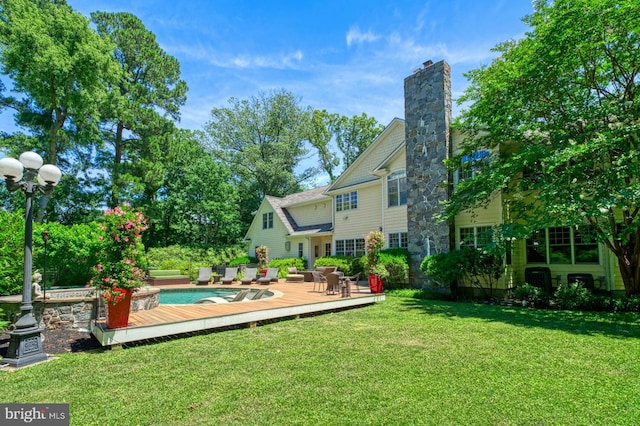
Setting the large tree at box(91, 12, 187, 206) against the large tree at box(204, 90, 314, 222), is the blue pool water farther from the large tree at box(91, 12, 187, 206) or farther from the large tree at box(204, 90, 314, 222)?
the large tree at box(204, 90, 314, 222)

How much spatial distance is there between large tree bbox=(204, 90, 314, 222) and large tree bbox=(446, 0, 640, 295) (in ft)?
83.2

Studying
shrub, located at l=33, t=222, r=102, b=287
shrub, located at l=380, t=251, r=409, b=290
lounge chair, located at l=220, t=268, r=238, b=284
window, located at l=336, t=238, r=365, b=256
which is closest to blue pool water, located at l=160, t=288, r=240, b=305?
lounge chair, located at l=220, t=268, r=238, b=284

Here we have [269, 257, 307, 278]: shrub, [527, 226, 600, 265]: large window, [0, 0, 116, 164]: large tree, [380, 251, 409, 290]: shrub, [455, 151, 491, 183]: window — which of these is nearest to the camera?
[527, 226, 600, 265]: large window

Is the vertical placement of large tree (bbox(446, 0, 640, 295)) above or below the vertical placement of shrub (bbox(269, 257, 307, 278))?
above

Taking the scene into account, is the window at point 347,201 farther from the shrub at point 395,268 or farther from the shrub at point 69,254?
the shrub at point 69,254

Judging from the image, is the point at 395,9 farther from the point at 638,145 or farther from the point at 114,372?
the point at 114,372

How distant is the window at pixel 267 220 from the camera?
26.5 meters

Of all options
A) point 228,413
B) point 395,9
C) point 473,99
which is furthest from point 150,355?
point 395,9

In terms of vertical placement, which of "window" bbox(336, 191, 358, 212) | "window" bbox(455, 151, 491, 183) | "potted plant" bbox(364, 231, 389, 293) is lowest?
"potted plant" bbox(364, 231, 389, 293)

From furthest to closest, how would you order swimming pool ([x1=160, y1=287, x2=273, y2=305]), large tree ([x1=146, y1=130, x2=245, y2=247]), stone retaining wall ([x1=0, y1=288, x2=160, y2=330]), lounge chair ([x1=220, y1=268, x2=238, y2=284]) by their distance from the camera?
large tree ([x1=146, y1=130, x2=245, y2=247]) → lounge chair ([x1=220, y1=268, x2=238, y2=284]) → swimming pool ([x1=160, y1=287, x2=273, y2=305]) → stone retaining wall ([x1=0, y1=288, x2=160, y2=330])

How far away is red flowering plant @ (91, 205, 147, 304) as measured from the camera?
5.79 metres

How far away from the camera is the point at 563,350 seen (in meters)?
5.61

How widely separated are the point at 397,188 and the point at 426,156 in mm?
2678

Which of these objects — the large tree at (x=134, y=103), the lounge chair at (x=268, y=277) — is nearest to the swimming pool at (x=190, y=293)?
the lounge chair at (x=268, y=277)
